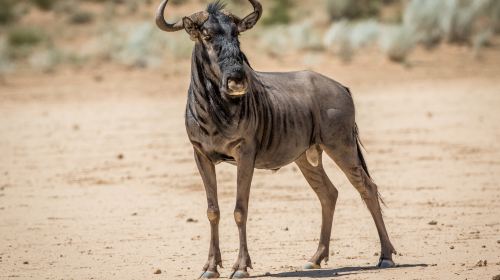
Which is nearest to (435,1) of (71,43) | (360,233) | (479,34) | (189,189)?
(479,34)

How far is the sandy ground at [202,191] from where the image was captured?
389 inches

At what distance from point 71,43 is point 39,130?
593 inches

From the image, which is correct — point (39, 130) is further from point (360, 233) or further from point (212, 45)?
point (212, 45)

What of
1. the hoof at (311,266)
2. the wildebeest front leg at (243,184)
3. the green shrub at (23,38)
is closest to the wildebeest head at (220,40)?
the wildebeest front leg at (243,184)

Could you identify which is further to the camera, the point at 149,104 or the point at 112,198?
the point at 149,104

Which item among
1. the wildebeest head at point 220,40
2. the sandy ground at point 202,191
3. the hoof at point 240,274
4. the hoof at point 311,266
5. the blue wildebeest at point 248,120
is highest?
the wildebeest head at point 220,40

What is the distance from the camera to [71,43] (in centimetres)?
3406

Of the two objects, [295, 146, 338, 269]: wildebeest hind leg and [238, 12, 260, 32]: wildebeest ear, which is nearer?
[238, 12, 260, 32]: wildebeest ear

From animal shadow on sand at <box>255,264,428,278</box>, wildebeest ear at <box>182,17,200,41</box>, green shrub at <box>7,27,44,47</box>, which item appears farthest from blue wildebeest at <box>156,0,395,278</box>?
green shrub at <box>7,27,44,47</box>

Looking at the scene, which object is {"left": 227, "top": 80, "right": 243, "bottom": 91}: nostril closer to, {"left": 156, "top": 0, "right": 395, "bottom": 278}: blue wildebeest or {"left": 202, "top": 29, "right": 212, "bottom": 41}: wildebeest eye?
{"left": 156, "top": 0, "right": 395, "bottom": 278}: blue wildebeest

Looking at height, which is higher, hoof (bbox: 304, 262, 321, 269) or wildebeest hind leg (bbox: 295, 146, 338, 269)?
wildebeest hind leg (bbox: 295, 146, 338, 269)

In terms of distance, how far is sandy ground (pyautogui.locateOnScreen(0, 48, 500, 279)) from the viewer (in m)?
9.89

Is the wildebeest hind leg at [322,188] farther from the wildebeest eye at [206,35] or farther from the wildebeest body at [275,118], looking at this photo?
the wildebeest eye at [206,35]

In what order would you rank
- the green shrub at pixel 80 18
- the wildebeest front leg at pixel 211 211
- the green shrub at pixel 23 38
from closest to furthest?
the wildebeest front leg at pixel 211 211, the green shrub at pixel 23 38, the green shrub at pixel 80 18
